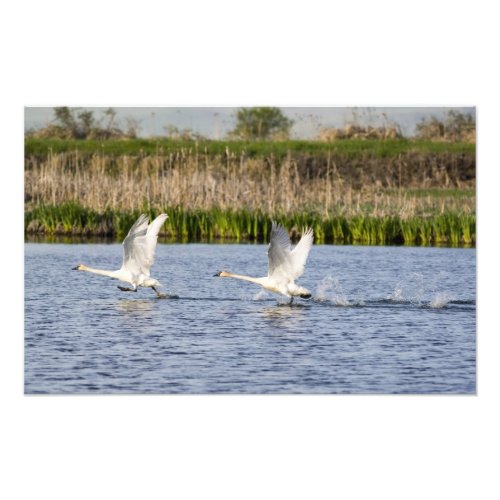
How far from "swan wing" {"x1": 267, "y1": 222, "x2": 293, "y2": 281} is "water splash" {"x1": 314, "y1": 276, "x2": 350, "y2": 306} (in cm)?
129

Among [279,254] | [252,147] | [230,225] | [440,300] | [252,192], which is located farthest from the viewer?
[252,147]

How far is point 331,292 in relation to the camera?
16047 millimetres

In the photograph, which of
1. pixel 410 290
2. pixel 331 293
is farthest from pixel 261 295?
pixel 410 290

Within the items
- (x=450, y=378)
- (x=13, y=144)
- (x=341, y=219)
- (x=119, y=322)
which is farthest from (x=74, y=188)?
(x=450, y=378)

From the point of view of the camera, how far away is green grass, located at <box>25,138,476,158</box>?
1797 centimetres

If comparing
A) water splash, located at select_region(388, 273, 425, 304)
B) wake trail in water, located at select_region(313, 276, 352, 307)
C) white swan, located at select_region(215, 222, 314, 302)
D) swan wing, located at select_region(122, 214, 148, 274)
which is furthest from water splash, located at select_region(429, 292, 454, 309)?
swan wing, located at select_region(122, 214, 148, 274)

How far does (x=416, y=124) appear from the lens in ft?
52.0

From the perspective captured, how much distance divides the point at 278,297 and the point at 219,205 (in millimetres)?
4596

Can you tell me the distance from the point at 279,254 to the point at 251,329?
2.77 feet

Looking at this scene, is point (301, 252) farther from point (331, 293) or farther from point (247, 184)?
point (247, 184)

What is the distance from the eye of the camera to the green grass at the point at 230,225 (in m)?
19.3

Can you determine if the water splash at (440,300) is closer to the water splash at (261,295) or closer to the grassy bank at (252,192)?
the water splash at (261,295)

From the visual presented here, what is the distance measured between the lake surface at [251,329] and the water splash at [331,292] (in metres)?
0.04

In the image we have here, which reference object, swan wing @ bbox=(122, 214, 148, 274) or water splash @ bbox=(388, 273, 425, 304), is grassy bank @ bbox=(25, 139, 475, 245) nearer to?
water splash @ bbox=(388, 273, 425, 304)
